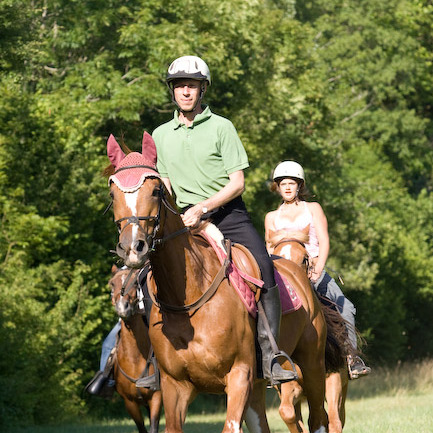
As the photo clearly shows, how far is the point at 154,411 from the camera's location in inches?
538

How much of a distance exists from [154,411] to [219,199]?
6.28m

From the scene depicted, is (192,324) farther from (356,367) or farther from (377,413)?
(377,413)

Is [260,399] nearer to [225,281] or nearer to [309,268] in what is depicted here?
[225,281]

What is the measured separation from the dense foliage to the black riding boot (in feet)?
29.5

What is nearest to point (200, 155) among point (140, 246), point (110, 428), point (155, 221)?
point (155, 221)

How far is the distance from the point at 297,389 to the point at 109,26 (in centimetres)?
2079

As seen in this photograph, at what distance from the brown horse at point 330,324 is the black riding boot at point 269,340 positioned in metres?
2.58

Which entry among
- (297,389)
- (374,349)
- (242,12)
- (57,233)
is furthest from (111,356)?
(374,349)

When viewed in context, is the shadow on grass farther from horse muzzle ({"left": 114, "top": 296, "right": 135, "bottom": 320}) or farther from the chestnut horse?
the chestnut horse

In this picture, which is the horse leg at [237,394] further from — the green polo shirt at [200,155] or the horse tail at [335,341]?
the horse tail at [335,341]

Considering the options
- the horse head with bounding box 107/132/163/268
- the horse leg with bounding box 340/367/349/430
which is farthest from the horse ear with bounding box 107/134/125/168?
the horse leg with bounding box 340/367/349/430

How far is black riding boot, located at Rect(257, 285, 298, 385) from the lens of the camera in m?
8.28

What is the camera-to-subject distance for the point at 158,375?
8516mm

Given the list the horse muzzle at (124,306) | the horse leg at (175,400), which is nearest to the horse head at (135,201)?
the horse leg at (175,400)
